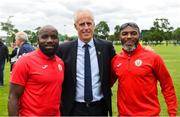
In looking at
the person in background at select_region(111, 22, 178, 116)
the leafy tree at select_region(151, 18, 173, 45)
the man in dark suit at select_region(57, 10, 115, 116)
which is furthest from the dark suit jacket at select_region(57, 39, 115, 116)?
the leafy tree at select_region(151, 18, 173, 45)

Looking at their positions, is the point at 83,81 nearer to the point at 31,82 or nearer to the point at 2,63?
the point at 31,82

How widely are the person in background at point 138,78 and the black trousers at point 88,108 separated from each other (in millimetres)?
407

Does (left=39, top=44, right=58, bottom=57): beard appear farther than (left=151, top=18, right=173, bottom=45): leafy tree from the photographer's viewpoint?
No

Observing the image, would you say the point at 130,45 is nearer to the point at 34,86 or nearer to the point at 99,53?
the point at 99,53

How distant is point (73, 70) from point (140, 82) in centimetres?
94

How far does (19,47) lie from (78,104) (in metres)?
7.72

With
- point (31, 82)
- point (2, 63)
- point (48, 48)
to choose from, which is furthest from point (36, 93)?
point (2, 63)

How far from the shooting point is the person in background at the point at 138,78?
5145 millimetres

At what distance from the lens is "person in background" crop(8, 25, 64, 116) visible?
477 cm

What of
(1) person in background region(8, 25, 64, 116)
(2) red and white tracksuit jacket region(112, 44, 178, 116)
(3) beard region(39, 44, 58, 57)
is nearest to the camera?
(1) person in background region(8, 25, 64, 116)

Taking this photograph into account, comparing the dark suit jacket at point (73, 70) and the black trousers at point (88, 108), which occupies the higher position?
the dark suit jacket at point (73, 70)

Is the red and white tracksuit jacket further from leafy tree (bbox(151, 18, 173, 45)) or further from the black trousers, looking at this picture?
leafy tree (bbox(151, 18, 173, 45))

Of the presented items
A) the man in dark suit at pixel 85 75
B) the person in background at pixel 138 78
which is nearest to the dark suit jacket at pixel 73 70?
the man in dark suit at pixel 85 75

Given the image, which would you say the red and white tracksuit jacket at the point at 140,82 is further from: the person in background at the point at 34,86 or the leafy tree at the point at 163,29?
the leafy tree at the point at 163,29
